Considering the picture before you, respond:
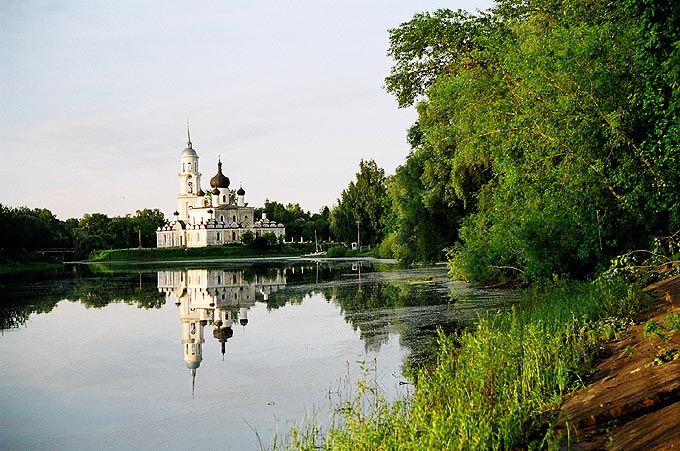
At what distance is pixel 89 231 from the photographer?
136 m

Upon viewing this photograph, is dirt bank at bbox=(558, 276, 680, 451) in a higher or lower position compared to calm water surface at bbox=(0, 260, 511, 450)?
higher

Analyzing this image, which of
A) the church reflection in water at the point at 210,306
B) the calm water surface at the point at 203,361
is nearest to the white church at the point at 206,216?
the church reflection in water at the point at 210,306

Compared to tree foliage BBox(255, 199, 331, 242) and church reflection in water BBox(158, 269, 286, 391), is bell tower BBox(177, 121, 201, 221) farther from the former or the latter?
church reflection in water BBox(158, 269, 286, 391)

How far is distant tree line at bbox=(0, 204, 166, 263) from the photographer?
104812 millimetres

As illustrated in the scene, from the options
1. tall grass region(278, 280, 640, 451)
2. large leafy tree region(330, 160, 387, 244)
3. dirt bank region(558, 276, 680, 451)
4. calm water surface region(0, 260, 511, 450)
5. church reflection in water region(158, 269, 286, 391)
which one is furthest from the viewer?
large leafy tree region(330, 160, 387, 244)

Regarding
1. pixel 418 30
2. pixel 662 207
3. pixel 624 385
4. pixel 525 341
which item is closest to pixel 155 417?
pixel 525 341

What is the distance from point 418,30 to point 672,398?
22815mm

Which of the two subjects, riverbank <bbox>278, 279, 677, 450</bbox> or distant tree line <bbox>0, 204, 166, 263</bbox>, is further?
distant tree line <bbox>0, 204, 166, 263</bbox>

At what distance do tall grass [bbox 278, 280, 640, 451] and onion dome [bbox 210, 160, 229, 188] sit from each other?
130 meters

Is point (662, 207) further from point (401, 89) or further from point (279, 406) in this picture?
point (401, 89)

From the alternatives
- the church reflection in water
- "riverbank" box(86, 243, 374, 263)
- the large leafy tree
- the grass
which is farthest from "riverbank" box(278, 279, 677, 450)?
the grass

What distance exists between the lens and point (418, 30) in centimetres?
2792

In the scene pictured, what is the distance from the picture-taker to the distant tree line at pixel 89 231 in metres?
105

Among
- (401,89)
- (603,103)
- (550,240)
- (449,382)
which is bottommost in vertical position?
(449,382)
